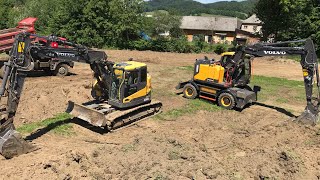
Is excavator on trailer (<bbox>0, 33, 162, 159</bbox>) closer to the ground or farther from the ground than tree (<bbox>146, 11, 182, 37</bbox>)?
closer to the ground

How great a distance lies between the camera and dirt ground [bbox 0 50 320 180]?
344 inches

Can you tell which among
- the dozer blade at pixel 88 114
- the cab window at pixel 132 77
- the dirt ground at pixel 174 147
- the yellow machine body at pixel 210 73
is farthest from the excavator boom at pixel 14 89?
the yellow machine body at pixel 210 73

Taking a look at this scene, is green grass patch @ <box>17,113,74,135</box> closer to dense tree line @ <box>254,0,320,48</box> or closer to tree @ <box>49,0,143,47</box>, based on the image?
tree @ <box>49,0,143,47</box>

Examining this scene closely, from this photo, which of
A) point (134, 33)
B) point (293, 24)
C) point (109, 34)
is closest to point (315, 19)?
point (293, 24)

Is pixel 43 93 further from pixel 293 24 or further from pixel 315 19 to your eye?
pixel 315 19

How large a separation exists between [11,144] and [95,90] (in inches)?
176

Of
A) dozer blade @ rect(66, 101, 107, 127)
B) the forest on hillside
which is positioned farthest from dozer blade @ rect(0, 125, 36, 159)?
the forest on hillside

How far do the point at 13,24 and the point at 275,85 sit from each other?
3556 centimetres

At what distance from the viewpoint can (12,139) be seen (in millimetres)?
9297

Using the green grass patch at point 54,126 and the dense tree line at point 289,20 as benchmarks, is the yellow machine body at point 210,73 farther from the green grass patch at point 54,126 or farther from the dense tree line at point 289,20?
the dense tree line at point 289,20

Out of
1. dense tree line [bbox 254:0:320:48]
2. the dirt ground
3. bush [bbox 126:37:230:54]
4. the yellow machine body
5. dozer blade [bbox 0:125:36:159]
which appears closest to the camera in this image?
the dirt ground

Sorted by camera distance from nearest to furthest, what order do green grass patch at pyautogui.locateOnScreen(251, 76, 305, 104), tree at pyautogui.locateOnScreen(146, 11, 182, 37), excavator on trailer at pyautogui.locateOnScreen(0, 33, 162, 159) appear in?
1. excavator on trailer at pyautogui.locateOnScreen(0, 33, 162, 159)
2. green grass patch at pyautogui.locateOnScreen(251, 76, 305, 104)
3. tree at pyautogui.locateOnScreen(146, 11, 182, 37)

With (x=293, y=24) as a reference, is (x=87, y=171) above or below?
below

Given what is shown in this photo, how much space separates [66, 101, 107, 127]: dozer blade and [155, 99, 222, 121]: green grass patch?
3.03 metres
